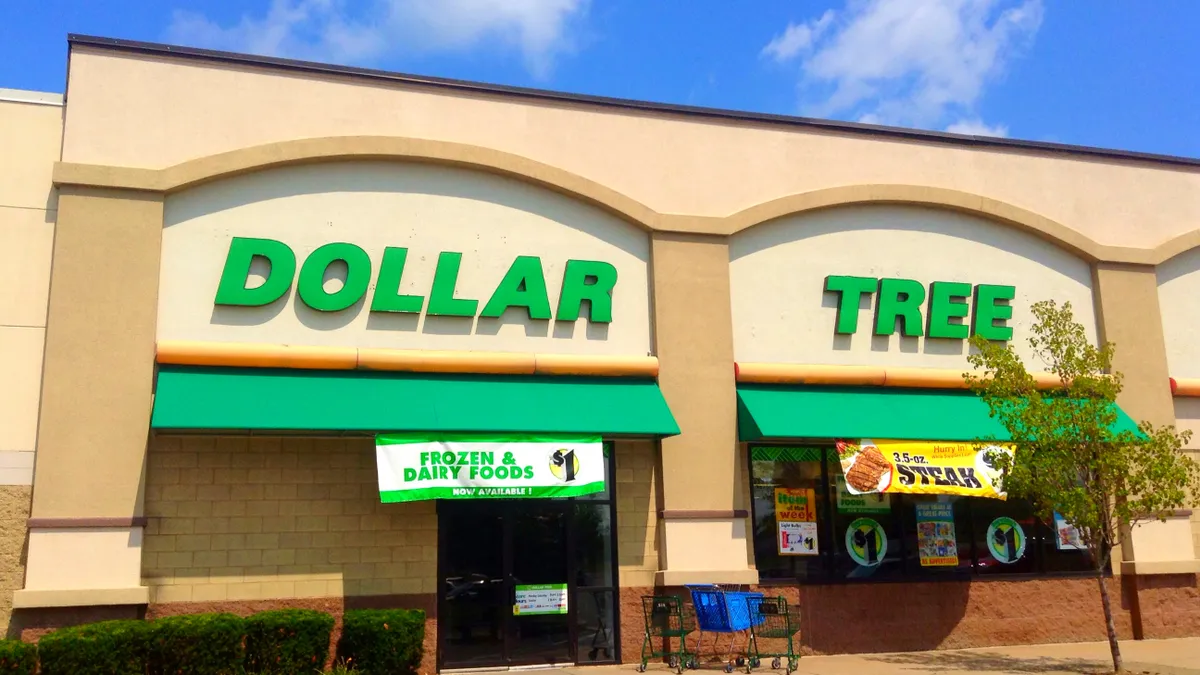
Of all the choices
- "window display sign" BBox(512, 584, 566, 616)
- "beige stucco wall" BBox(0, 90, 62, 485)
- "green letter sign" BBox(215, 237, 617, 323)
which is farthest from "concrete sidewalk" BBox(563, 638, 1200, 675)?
"beige stucco wall" BBox(0, 90, 62, 485)

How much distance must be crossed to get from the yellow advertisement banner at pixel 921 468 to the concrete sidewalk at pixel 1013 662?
8.00 ft

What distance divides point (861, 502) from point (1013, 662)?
318 cm

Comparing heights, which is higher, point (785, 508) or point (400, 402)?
point (400, 402)

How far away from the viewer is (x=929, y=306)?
18.2m

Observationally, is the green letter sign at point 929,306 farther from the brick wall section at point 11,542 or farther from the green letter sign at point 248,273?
the brick wall section at point 11,542

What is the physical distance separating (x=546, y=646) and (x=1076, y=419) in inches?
313

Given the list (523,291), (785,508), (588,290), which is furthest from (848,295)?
(523,291)

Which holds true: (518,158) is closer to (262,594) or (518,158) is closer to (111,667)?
(262,594)

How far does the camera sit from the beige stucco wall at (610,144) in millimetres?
14969

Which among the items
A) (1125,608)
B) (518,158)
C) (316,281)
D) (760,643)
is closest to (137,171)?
(316,281)

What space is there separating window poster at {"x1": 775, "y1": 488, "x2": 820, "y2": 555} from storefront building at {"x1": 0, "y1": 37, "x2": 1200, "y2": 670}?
47 mm

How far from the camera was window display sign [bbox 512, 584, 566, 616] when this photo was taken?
49.4 feet

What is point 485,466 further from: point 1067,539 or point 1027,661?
point 1067,539

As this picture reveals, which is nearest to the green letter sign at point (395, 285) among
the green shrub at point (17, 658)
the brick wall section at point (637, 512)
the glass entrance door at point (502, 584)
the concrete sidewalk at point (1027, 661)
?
the brick wall section at point (637, 512)
